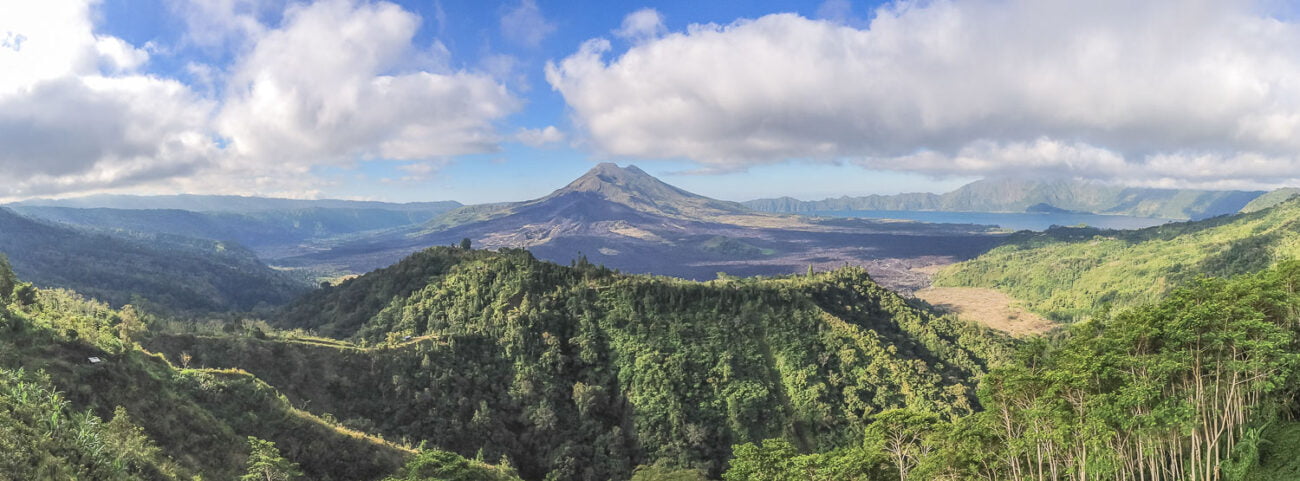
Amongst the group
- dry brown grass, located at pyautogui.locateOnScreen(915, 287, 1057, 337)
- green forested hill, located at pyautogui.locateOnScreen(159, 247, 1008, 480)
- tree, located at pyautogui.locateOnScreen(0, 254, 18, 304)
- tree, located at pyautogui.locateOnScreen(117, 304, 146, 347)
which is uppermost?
tree, located at pyautogui.locateOnScreen(0, 254, 18, 304)

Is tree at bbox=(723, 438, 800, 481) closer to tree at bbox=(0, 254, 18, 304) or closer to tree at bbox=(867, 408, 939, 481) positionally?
tree at bbox=(867, 408, 939, 481)

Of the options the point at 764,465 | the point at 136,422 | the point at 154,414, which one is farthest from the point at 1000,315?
the point at 136,422

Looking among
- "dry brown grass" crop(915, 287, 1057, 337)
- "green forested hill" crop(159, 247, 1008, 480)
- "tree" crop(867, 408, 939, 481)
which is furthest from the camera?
"dry brown grass" crop(915, 287, 1057, 337)

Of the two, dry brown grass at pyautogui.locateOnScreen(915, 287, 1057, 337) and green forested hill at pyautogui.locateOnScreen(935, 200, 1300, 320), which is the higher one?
green forested hill at pyautogui.locateOnScreen(935, 200, 1300, 320)

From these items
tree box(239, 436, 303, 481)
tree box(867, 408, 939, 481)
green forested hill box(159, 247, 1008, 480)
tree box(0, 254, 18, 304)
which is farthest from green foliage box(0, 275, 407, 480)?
tree box(867, 408, 939, 481)

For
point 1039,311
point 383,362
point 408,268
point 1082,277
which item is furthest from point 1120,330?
point 1082,277

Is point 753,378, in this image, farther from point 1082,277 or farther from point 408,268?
point 1082,277

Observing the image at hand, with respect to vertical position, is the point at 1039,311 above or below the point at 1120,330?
below
